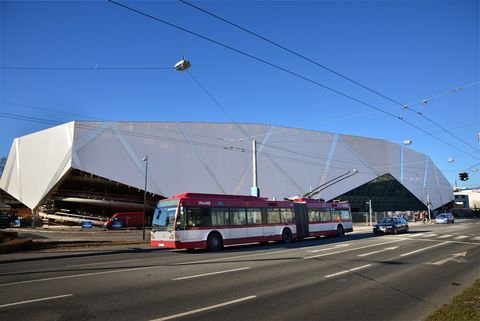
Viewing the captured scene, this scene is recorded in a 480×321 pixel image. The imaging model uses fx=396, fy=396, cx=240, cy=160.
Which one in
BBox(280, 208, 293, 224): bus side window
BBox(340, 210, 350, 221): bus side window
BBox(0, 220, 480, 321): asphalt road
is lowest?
BBox(0, 220, 480, 321): asphalt road

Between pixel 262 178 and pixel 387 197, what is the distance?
37.9m

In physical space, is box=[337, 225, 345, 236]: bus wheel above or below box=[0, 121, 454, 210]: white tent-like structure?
below

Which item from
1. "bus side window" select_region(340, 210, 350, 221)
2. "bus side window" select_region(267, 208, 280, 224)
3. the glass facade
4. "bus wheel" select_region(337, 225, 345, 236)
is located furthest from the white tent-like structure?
"bus side window" select_region(267, 208, 280, 224)

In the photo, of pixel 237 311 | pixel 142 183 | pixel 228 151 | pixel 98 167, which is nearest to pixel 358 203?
pixel 228 151

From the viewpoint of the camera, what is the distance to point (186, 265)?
45.0 feet

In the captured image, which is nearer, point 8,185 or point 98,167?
point 98,167

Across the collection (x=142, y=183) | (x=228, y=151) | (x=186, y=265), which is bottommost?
(x=186, y=265)

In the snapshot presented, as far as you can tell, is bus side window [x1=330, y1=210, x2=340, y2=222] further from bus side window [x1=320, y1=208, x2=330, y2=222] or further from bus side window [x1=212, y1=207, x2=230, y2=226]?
bus side window [x1=212, y1=207, x2=230, y2=226]

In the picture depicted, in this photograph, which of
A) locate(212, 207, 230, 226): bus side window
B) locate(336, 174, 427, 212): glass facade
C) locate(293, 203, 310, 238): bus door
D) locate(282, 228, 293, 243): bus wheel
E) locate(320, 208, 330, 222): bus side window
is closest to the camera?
locate(212, 207, 230, 226): bus side window

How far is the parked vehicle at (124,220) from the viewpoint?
48.3m

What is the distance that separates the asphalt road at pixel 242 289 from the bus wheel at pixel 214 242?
6.30m

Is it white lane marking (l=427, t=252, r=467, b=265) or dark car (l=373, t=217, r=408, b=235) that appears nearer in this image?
white lane marking (l=427, t=252, r=467, b=265)

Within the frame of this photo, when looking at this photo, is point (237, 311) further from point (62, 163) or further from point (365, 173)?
point (365, 173)

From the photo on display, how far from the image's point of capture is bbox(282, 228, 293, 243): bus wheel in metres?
25.9
